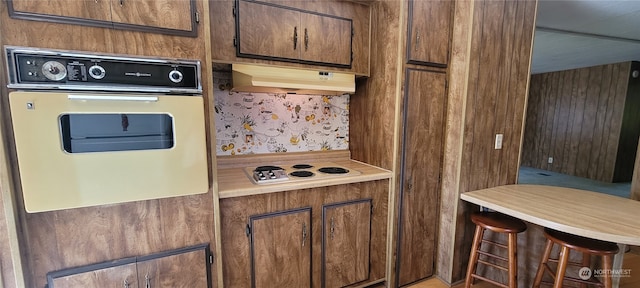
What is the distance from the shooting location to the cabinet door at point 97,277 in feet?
3.83

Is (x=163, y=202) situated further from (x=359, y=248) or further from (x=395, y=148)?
(x=395, y=148)

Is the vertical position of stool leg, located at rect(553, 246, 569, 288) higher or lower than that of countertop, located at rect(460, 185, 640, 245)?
lower

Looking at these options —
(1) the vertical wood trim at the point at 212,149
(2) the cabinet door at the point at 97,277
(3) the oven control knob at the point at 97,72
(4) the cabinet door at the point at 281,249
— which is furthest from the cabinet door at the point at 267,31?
(2) the cabinet door at the point at 97,277

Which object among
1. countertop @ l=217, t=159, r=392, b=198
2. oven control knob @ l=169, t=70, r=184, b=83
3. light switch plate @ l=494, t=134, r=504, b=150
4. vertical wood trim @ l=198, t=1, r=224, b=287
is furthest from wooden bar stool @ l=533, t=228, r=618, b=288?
oven control knob @ l=169, t=70, r=184, b=83

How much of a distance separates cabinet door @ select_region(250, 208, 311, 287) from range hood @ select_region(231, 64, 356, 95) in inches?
33.1

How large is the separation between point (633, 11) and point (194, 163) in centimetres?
428

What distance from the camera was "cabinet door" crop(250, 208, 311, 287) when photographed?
157 cm

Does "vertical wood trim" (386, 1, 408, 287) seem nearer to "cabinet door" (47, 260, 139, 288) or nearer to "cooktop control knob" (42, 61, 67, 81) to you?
"cabinet door" (47, 260, 139, 288)

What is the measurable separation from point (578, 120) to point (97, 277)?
8421mm

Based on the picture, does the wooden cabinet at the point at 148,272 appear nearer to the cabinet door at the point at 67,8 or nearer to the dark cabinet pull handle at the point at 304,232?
the dark cabinet pull handle at the point at 304,232

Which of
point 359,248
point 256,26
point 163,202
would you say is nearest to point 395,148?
point 359,248

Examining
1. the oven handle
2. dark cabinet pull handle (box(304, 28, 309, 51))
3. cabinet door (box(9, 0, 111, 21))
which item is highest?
dark cabinet pull handle (box(304, 28, 309, 51))

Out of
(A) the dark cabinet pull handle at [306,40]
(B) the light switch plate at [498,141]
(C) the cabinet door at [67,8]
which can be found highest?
(A) the dark cabinet pull handle at [306,40]

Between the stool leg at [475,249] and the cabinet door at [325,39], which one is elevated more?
the cabinet door at [325,39]
